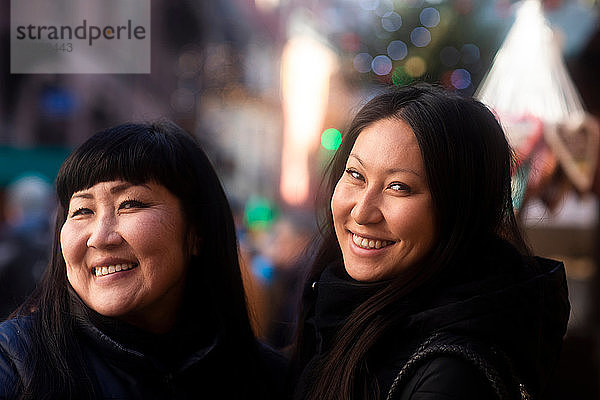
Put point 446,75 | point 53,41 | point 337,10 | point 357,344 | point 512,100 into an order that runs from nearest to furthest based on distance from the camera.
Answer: point 357,344, point 53,41, point 512,100, point 446,75, point 337,10

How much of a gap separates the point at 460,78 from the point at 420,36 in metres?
0.28

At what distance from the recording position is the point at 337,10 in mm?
3531

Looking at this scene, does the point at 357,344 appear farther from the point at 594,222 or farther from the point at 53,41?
the point at 594,222

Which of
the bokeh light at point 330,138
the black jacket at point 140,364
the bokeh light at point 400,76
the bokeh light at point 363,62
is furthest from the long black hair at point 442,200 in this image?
the bokeh light at point 330,138

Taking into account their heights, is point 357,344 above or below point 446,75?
below

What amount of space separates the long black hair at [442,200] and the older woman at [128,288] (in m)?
0.36

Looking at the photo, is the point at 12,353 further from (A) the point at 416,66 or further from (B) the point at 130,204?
(A) the point at 416,66

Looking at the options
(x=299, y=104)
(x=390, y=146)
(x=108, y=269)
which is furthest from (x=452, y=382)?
(x=299, y=104)

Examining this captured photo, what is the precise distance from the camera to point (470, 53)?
3201 millimetres

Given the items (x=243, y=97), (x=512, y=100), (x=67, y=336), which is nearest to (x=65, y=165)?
(x=67, y=336)

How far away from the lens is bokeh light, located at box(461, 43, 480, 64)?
318 cm

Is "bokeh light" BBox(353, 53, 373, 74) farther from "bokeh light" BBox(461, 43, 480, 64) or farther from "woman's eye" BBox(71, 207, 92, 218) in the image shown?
"woman's eye" BBox(71, 207, 92, 218)

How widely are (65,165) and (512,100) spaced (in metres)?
1.81

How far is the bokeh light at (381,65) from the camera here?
335 centimetres
